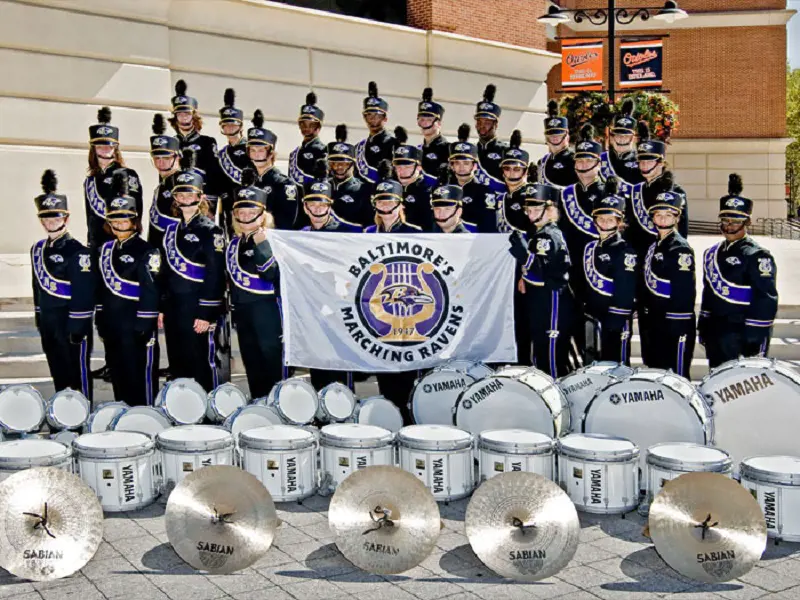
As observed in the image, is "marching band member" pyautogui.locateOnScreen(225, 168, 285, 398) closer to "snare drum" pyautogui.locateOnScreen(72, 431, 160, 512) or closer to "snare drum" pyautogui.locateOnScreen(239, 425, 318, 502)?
"snare drum" pyautogui.locateOnScreen(239, 425, 318, 502)

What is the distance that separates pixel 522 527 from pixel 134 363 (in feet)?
14.9

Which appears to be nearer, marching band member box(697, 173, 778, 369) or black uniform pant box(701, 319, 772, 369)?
marching band member box(697, 173, 778, 369)

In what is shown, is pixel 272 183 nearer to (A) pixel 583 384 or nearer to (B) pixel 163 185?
(B) pixel 163 185

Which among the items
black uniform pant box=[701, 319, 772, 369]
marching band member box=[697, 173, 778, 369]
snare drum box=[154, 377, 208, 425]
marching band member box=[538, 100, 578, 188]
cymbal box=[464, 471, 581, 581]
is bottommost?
cymbal box=[464, 471, 581, 581]

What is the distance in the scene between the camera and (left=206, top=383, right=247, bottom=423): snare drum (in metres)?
8.23

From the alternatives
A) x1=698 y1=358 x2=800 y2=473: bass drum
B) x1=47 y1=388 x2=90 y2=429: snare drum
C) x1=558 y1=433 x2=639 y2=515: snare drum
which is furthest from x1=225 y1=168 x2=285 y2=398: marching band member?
x1=698 y1=358 x2=800 y2=473: bass drum

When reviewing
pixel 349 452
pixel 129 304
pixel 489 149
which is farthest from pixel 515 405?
pixel 489 149

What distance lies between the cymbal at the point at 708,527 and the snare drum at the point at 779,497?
21.5 inches

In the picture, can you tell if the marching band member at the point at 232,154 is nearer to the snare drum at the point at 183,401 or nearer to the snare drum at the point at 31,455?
the snare drum at the point at 183,401

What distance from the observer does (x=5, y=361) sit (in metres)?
10.6

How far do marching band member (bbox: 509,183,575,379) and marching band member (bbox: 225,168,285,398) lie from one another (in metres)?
2.33

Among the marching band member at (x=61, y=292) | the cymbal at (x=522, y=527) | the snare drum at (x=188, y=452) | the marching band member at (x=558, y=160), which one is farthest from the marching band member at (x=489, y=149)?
the cymbal at (x=522, y=527)

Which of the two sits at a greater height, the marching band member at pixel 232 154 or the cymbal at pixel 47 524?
the marching band member at pixel 232 154

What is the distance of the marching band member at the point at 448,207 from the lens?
923 centimetres
